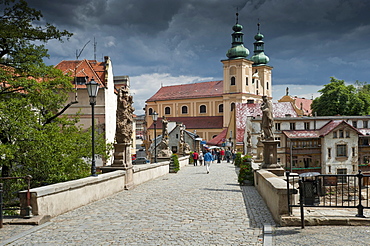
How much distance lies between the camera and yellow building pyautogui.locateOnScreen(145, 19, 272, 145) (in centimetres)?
8969

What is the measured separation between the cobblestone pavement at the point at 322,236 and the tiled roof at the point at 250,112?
56373 mm

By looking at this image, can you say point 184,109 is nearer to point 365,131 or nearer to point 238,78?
point 238,78

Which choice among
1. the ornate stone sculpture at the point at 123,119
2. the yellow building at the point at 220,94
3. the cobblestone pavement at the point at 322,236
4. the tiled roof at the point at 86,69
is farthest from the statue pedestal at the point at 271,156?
the yellow building at the point at 220,94

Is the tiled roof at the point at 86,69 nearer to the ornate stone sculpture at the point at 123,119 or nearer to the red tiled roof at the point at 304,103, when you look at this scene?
the ornate stone sculpture at the point at 123,119

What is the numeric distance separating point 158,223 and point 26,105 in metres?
11.1

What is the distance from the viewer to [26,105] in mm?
17141

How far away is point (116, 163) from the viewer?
14.8 meters

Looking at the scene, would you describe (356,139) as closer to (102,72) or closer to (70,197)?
(102,72)

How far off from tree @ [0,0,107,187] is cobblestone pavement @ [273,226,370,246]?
11.3 meters

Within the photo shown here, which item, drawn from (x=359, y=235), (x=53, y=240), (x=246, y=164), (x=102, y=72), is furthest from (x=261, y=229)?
(x=102, y=72)

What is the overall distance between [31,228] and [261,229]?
438 centimetres

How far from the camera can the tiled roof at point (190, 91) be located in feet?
332

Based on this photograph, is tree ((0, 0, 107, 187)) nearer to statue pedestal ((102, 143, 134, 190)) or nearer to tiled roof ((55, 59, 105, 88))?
statue pedestal ((102, 143, 134, 190))

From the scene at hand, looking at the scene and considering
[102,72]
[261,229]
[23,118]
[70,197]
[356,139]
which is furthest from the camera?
[356,139]
